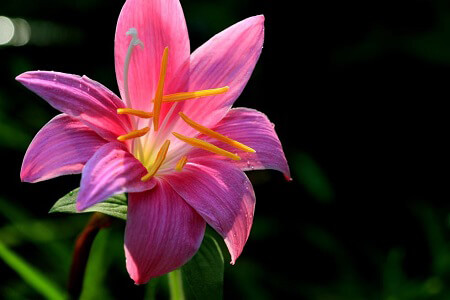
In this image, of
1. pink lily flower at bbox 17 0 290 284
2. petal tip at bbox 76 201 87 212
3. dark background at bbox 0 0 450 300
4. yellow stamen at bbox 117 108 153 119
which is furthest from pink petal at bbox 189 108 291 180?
dark background at bbox 0 0 450 300

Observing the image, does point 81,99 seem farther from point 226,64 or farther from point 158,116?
point 226,64

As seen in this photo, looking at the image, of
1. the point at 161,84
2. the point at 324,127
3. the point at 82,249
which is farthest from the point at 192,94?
the point at 324,127

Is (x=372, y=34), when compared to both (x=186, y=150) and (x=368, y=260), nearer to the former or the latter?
(x=368, y=260)

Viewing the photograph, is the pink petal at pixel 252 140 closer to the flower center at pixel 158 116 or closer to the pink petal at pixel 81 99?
the flower center at pixel 158 116

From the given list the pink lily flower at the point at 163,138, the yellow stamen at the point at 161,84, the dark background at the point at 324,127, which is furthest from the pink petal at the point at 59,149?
the dark background at the point at 324,127

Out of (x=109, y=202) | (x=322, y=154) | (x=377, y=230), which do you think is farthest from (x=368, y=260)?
(x=109, y=202)
